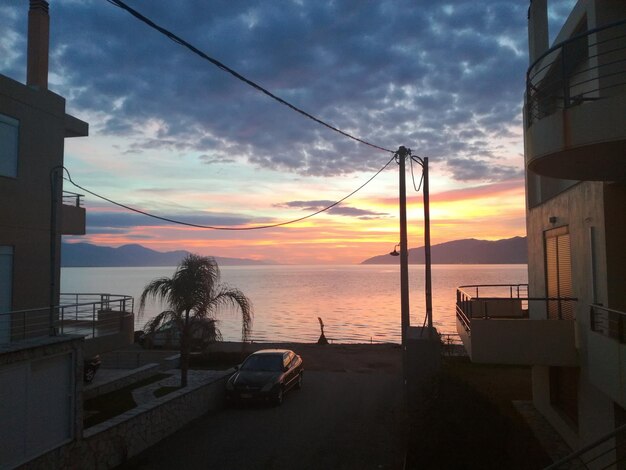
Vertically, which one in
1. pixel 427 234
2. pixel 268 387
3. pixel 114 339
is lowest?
pixel 268 387

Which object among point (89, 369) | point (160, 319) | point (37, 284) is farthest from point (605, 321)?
point (89, 369)

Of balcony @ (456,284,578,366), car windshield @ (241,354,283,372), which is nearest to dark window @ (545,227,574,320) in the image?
balcony @ (456,284,578,366)

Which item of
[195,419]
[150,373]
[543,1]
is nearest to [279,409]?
[195,419]

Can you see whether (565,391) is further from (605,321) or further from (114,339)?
(114,339)

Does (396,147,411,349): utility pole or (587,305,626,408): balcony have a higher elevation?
(396,147,411,349): utility pole

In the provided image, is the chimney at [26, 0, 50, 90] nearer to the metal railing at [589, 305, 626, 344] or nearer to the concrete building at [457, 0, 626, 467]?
the concrete building at [457, 0, 626, 467]

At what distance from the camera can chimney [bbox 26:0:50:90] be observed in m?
15.4

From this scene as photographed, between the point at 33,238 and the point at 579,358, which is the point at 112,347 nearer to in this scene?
the point at 33,238

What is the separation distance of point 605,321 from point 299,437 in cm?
776

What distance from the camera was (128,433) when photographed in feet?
39.4

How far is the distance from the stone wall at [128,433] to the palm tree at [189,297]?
303cm

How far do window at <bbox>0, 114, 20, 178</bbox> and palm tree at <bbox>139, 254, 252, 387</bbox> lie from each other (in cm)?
613

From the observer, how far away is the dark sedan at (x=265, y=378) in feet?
55.1

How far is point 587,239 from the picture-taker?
10781 mm
